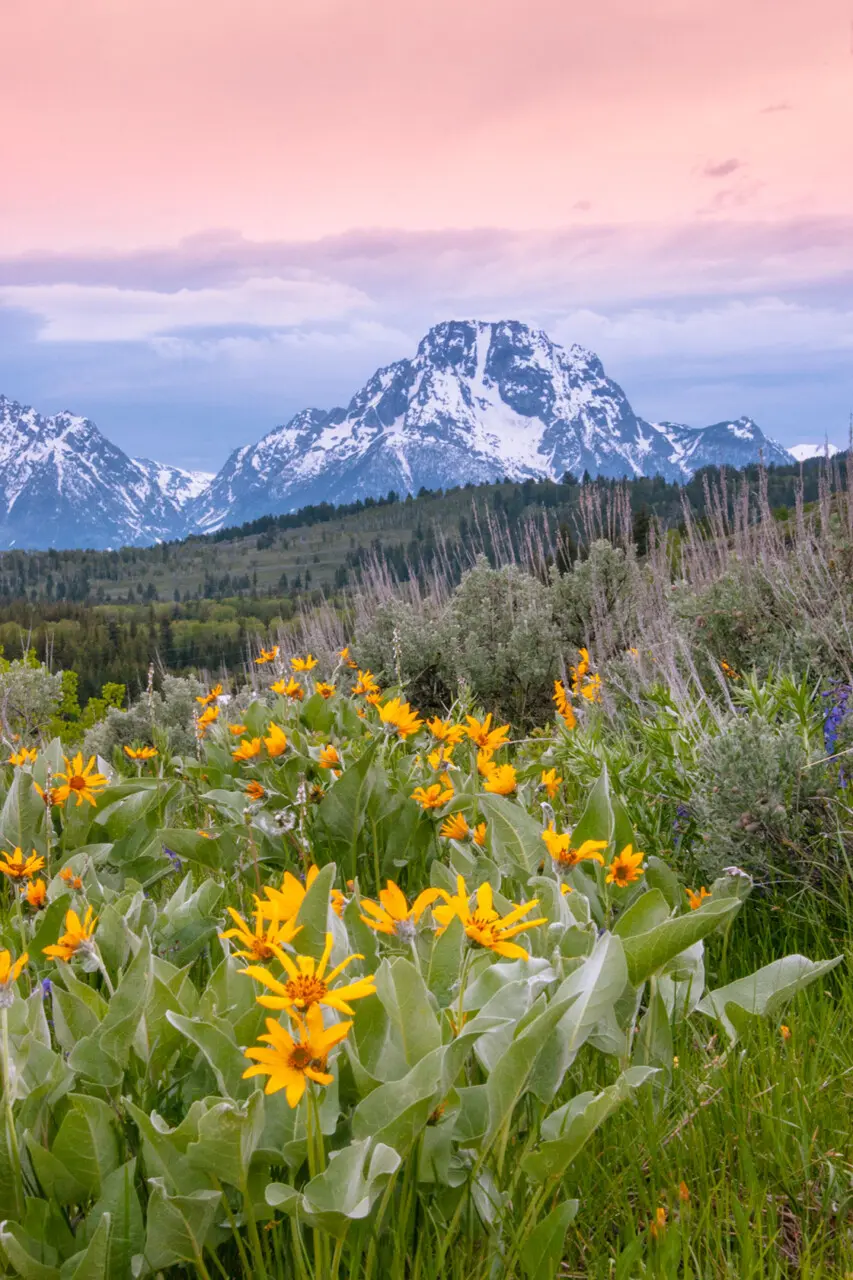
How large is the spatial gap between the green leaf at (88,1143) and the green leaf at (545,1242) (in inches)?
20.7

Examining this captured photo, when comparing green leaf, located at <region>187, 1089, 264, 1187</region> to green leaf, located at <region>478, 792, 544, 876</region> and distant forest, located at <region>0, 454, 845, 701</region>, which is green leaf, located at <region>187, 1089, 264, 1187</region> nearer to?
green leaf, located at <region>478, 792, 544, 876</region>

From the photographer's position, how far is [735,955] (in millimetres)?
2160

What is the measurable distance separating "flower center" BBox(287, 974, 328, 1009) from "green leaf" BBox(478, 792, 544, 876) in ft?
3.01

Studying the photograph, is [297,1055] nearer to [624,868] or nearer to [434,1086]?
[434,1086]

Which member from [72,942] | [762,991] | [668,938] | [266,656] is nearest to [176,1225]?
[72,942]

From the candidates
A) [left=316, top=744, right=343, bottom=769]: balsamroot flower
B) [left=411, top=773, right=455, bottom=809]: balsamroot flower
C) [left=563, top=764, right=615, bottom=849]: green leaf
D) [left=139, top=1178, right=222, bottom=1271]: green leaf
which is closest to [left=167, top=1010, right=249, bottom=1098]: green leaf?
[left=139, top=1178, right=222, bottom=1271]: green leaf

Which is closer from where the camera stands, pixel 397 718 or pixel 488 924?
pixel 488 924

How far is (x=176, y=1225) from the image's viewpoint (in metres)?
1.09

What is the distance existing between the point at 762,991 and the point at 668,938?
0.30m

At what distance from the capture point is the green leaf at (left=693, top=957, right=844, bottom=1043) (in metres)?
1.54

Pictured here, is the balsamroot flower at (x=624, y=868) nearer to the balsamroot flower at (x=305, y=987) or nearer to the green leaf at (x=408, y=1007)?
the green leaf at (x=408, y=1007)

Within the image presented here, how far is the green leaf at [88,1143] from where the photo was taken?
115 cm

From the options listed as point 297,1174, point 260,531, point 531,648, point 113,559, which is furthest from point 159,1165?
point 260,531

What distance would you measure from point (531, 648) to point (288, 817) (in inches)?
217
